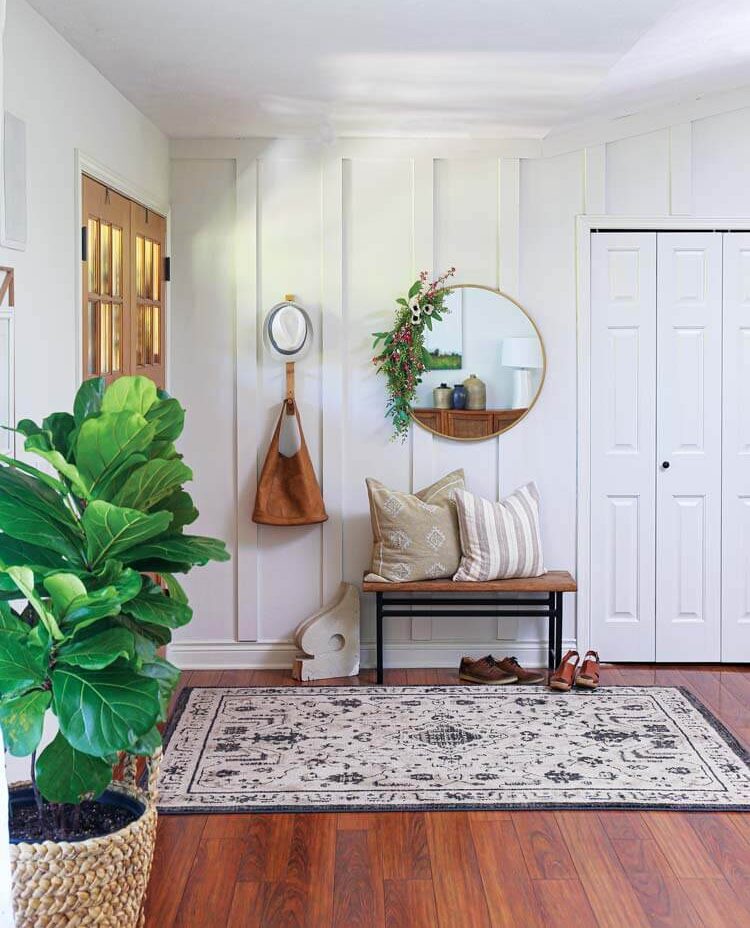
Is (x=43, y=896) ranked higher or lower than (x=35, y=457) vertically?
lower

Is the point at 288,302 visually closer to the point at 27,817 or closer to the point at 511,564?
the point at 511,564

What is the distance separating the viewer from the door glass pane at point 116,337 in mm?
4207

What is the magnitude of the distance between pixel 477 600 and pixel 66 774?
3.18m

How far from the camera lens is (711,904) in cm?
302

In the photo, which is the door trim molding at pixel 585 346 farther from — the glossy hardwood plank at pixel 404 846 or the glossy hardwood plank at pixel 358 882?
the glossy hardwood plank at pixel 358 882

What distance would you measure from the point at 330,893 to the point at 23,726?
1.24 m

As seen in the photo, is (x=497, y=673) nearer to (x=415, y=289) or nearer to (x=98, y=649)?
(x=415, y=289)

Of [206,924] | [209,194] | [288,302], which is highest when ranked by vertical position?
[209,194]

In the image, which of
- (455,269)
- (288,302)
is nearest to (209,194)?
(288,302)

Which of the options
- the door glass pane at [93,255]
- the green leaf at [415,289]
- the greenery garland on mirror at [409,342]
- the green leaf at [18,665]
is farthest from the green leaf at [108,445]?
the green leaf at [415,289]

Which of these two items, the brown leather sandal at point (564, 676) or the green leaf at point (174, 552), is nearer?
the green leaf at point (174, 552)

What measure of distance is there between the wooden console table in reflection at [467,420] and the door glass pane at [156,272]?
4.09ft

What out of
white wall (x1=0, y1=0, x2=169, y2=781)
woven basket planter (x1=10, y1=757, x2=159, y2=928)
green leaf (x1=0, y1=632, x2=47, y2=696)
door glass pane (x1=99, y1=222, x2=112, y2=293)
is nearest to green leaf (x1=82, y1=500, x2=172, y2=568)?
green leaf (x1=0, y1=632, x2=47, y2=696)

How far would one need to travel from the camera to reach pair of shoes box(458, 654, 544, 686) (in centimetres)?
512
